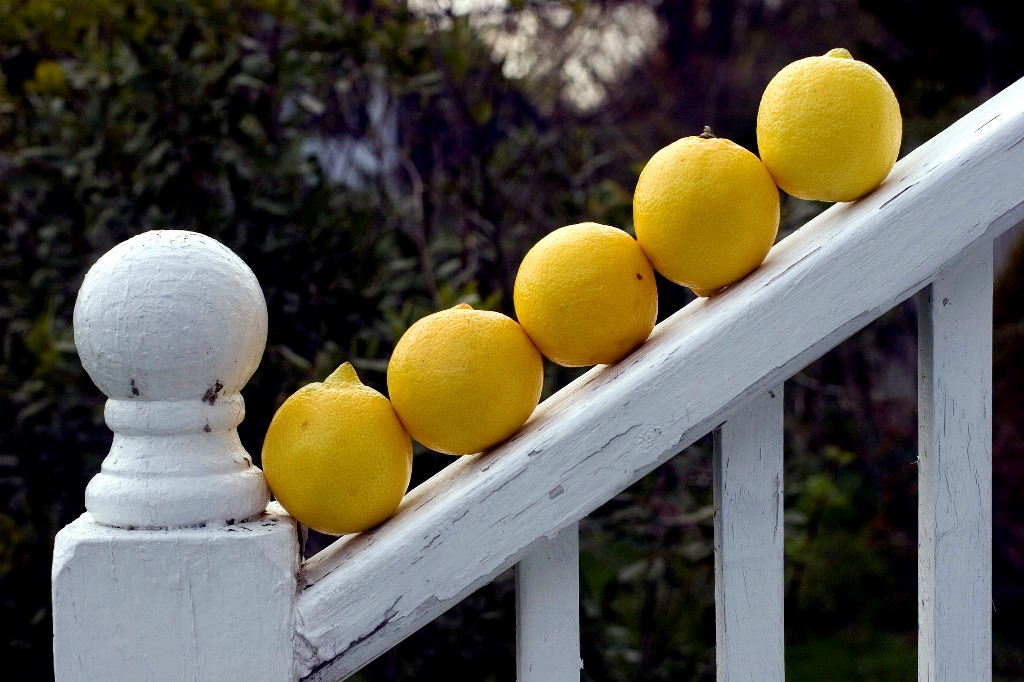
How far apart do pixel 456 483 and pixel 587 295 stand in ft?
0.59

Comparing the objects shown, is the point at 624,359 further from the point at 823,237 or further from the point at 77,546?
the point at 77,546

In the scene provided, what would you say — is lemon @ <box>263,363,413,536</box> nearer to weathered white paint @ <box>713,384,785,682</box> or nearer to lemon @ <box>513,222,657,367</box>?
lemon @ <box>513,222,657,367</box>

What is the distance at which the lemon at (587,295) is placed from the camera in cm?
71

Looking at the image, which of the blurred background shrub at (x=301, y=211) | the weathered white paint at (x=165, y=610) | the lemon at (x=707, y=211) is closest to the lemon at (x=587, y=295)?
the lemon at (x=707, y=211)

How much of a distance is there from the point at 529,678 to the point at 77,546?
0.35 metres

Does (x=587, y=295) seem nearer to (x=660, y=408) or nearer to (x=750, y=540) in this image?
(x=660, y=408)

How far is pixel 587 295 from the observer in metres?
0.70

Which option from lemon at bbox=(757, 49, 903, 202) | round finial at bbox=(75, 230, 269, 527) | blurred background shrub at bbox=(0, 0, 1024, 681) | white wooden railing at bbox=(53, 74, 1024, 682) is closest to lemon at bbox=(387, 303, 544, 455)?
white wooden railing at bbox=(53, 74, 1024, 682)

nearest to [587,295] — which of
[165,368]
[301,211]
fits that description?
[165,368]

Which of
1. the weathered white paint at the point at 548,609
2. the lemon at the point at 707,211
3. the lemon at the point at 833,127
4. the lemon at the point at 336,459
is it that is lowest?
the weathered white paint at the point at 548,609

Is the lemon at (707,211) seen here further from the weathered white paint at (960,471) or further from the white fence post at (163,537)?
the white fence post at (163,537)

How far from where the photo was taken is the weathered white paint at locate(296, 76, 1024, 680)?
0.67 meters

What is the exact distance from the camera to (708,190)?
692mm

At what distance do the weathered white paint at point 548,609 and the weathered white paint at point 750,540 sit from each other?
0.12m
